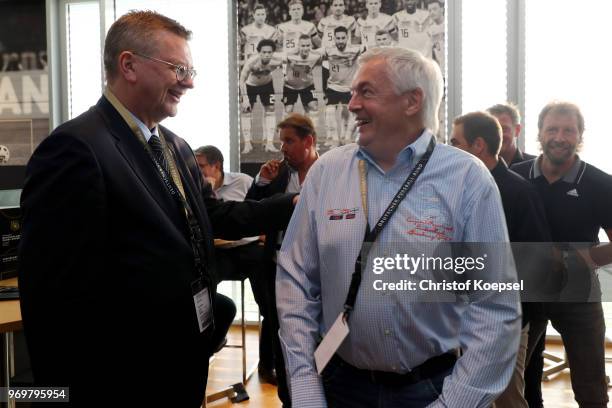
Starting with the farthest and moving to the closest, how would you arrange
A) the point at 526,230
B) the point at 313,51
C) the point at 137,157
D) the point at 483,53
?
the point at 313,51
the point at 483,53
the point at 526,230
the point at 137,157

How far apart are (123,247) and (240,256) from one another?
2444 millimetres

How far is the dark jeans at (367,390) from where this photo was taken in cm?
145

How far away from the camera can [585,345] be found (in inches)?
109

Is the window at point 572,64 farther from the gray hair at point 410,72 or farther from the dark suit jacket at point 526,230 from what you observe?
the gray hair at point 410,72

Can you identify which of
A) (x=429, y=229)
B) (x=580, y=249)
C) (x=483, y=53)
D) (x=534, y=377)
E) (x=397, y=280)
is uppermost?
(x=483, y=53)

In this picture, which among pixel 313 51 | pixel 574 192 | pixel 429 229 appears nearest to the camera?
pixel 429 229

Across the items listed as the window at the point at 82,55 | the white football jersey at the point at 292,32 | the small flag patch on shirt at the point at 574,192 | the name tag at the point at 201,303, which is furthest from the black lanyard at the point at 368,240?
the window at the point at 82,55

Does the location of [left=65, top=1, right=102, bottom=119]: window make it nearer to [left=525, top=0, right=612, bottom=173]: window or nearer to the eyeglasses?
[left=525, top=0, right=612, bottom=173]: window

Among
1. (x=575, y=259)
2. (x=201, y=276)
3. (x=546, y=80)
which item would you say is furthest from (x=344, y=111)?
(x=201, y=276)

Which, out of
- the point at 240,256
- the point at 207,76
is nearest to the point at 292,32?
the point at 207,76

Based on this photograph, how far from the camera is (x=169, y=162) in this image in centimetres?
182

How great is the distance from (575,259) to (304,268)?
1633mm

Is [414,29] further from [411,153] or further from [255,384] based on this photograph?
[411,153]

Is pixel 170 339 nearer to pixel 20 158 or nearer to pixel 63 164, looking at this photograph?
pixel 63 164
